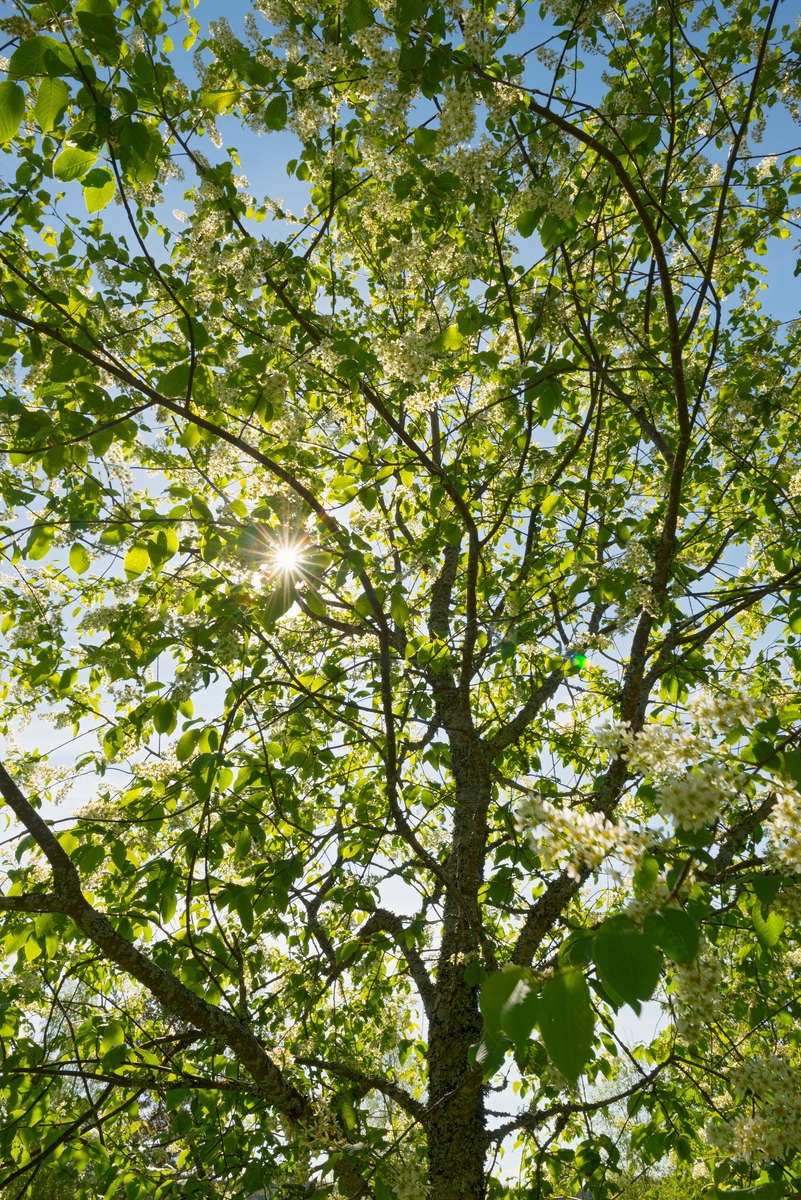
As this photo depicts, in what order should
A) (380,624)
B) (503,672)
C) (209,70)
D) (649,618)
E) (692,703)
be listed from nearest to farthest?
1. (692,703)
2. (380,624)
3. (209,70)
4. (649,618)
5. (503,672)

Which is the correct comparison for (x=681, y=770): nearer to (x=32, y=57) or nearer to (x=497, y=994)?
(x=497, y=994)

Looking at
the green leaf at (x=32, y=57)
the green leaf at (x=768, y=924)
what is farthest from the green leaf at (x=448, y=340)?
the green leaf at (x=768, y=924)

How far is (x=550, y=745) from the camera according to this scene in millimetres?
5285

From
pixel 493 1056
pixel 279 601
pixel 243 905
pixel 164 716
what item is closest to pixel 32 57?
pixel 279 601

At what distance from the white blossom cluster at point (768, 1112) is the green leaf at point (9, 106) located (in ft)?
10.00

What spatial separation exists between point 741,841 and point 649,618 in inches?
47.1

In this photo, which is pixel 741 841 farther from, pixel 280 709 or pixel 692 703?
pixel 280 709

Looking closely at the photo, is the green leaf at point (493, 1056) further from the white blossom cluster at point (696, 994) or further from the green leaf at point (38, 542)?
the green leaf at point (38, 542)

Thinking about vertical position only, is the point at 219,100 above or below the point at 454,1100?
above

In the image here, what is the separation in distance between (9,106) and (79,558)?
1.70 m

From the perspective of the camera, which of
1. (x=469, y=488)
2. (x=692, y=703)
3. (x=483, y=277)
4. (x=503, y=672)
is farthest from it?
(x=503, y=672)

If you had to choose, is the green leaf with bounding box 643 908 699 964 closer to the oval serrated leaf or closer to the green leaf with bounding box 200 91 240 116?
the oval serrated leaf

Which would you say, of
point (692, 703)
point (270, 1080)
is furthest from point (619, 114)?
point (270, 1080)

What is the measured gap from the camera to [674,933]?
3.56ft
